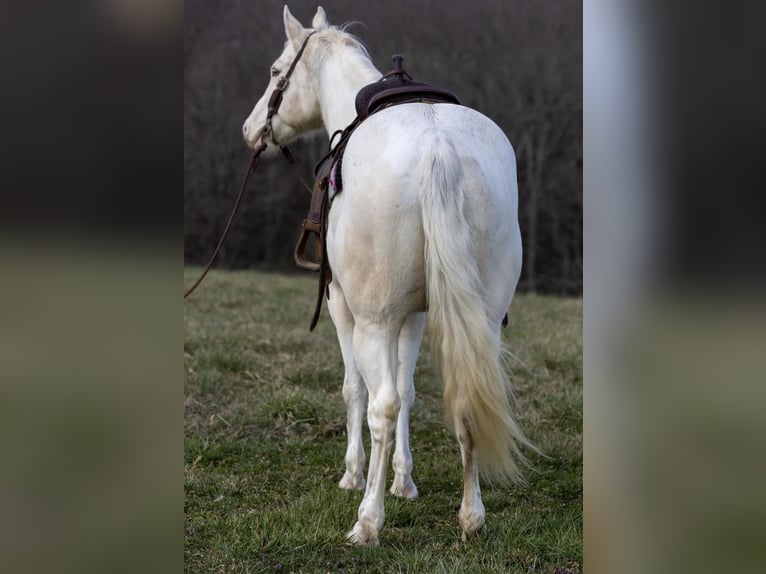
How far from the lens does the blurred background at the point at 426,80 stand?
56.3 feet

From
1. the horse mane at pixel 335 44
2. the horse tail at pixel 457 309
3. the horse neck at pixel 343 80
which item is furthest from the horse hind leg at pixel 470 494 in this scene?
the horse mane at pixel 335 44

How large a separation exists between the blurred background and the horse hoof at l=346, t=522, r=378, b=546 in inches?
556

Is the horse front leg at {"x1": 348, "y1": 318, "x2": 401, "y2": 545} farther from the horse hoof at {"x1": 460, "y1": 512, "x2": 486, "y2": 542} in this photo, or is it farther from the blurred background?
the blurred background

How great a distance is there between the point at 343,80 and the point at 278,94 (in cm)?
57

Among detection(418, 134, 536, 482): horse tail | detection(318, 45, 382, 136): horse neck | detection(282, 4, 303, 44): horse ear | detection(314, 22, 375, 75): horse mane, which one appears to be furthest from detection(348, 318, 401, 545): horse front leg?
detection(282, 4, 303, 44): horse ear

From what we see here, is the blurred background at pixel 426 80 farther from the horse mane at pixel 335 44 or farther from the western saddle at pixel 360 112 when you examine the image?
the western saddle at pixel 360 112

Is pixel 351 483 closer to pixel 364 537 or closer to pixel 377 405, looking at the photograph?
pixel 364 537

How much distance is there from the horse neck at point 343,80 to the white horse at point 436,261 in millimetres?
925

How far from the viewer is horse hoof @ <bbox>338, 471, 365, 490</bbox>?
4.00 metres
